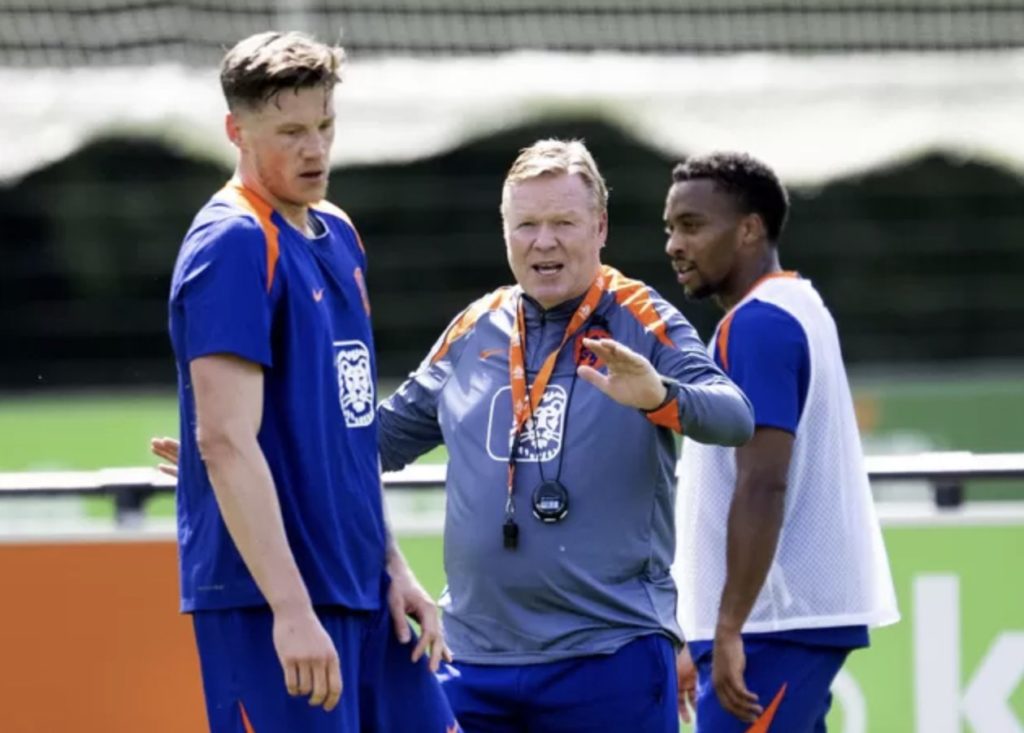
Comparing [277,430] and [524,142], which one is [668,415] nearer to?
[277,430]

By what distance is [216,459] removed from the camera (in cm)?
338

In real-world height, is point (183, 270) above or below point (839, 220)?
above

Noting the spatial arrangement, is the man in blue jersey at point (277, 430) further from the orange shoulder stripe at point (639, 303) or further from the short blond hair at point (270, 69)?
the orange shoulder stripe at point (639, 303)

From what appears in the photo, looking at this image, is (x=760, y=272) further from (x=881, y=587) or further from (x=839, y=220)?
(x=839, y=220)

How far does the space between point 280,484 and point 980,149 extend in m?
15.0

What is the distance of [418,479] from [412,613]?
6.78ft

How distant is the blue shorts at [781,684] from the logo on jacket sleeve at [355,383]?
1.25m

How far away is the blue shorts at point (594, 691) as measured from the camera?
13.3 ft

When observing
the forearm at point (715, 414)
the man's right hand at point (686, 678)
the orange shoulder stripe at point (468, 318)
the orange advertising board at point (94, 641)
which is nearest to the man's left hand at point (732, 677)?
the man's right hand at point (686, 678)

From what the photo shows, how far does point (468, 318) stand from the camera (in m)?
4.38

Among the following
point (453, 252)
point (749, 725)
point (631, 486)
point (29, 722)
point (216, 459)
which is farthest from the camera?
point (453, 252)

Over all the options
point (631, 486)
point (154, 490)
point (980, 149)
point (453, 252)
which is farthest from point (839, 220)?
point (631, 486)

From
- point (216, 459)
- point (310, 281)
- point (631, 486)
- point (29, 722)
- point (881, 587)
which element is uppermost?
point (310, 281)

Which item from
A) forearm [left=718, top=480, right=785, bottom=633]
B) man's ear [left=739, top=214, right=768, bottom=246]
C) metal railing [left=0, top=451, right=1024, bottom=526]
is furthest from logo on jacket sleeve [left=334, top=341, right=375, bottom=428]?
metal railing [left=0, top=451, right=1024, bottom=526]
